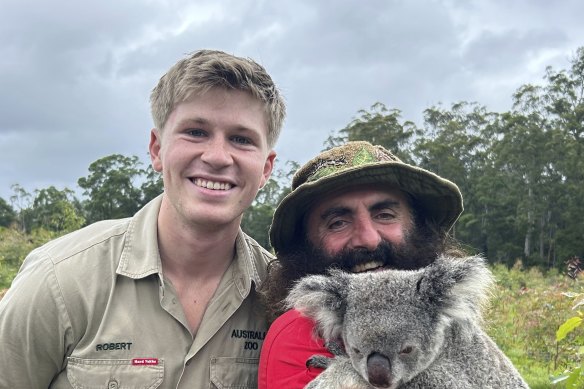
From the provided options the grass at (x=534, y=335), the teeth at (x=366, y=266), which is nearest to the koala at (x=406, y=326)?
the teeth at (x=366, y=266)

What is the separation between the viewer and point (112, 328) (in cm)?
332

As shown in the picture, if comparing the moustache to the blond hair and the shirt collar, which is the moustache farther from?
the blond hair

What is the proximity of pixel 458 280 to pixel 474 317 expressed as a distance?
1.17 ft

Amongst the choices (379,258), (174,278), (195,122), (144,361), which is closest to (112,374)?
(144,361)

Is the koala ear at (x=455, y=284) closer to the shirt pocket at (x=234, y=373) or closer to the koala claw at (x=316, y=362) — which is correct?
the koala claw at (x=316, y=362)

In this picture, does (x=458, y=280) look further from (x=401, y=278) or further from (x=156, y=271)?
(x=156, y=271)

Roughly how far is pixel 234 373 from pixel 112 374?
658mm

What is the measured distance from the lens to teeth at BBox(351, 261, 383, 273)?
3.45 metres

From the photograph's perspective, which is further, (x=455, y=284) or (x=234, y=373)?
(x=234, y=373)

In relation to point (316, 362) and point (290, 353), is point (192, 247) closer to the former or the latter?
point (290, 353)

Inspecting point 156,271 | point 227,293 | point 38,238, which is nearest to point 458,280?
point 227,293

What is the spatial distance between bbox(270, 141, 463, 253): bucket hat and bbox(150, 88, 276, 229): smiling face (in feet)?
1.14

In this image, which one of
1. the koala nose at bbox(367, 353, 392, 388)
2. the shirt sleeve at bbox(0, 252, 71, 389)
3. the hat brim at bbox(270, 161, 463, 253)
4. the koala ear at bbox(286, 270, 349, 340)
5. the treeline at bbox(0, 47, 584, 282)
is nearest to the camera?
the koala nose at bbox(367, 353, 392, 388)

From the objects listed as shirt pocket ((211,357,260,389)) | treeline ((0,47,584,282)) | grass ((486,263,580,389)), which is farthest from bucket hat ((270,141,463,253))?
treeline ((0,47,584,282))
